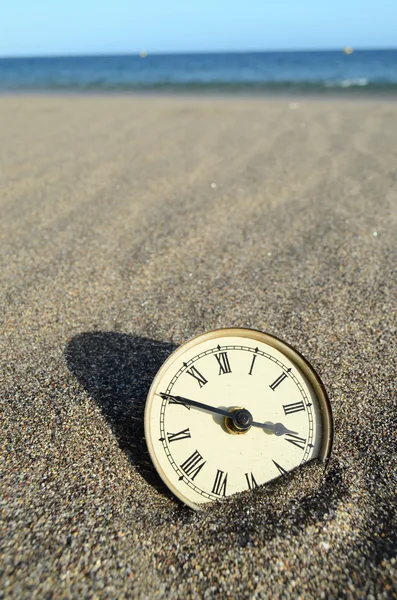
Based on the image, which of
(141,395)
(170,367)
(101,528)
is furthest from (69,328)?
(101,528)

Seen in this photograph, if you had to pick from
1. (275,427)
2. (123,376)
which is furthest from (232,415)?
(123,376)

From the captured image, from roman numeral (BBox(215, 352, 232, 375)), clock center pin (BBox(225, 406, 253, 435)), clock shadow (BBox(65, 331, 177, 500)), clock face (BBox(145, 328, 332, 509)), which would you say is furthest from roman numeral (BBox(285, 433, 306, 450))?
clock shadow (BBox(65, 331, 177, 500))

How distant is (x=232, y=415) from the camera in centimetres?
157

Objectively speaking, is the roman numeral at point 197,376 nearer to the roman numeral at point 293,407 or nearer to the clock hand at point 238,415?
the clock hand at point 238,415

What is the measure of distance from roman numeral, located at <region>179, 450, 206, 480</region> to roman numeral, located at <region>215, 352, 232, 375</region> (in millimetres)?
246

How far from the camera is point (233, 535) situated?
1.48 m

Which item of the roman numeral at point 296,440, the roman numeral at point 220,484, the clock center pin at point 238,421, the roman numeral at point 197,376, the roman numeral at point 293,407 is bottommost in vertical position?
the roman numeral at point 220,484

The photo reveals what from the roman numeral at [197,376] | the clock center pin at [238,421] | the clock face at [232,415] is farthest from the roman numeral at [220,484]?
the roman numeral at [197,376]

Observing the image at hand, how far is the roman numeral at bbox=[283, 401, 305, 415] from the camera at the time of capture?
5.41 feet

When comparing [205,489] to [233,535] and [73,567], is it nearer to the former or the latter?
[233,535]

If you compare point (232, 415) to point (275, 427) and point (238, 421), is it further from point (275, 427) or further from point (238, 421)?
point (275, 427)

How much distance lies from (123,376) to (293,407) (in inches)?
28.5

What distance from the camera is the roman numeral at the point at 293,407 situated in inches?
64.9

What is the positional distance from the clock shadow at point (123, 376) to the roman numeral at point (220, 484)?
0.41 feet
